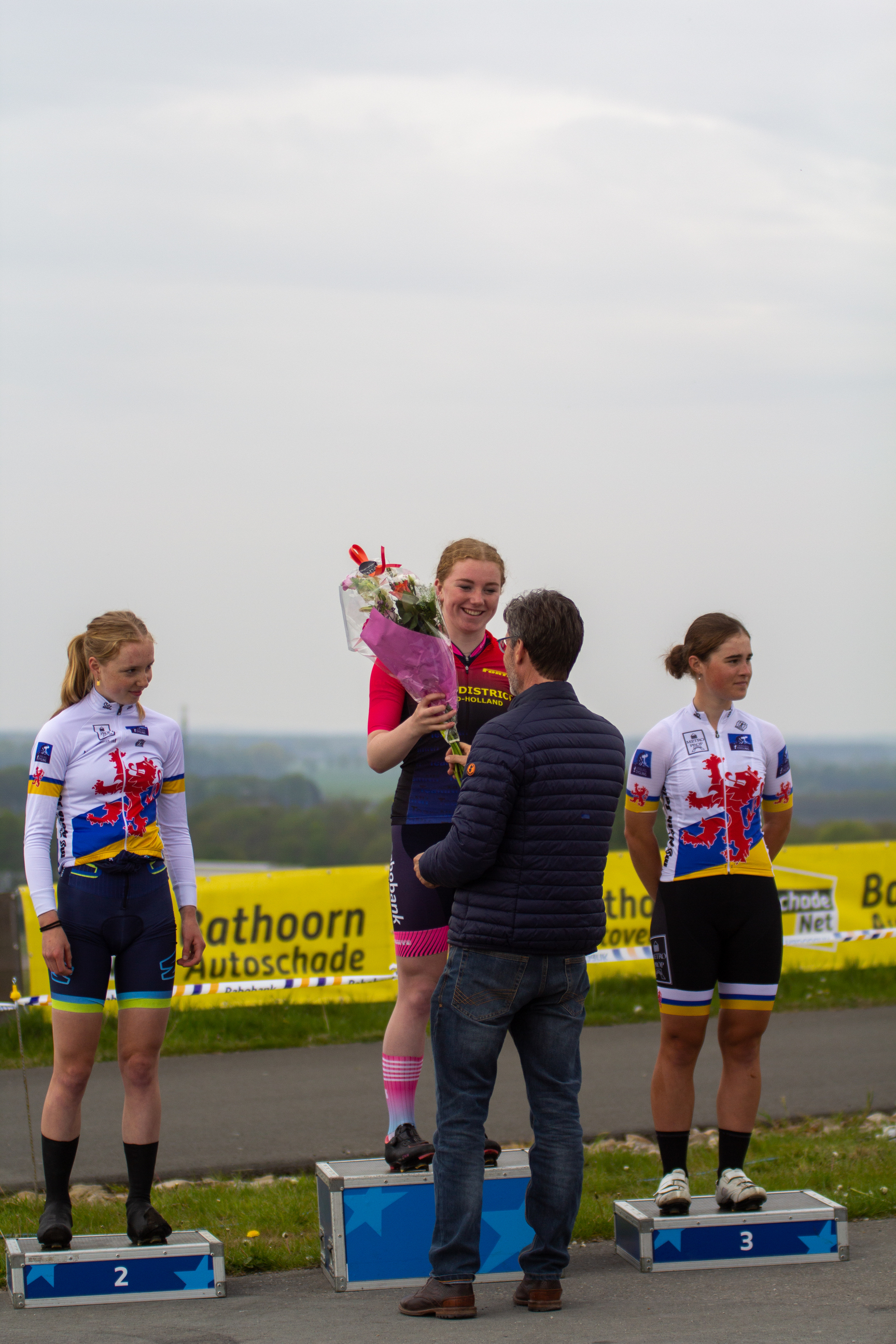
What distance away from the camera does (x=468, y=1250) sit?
392 cm

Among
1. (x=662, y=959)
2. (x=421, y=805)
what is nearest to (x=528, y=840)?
(x=421, y=805)

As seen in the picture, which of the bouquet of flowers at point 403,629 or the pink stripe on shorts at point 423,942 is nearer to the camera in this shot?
the bouquet of flowers at point 403,629

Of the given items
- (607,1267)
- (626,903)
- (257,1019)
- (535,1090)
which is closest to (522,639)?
(535,1090)

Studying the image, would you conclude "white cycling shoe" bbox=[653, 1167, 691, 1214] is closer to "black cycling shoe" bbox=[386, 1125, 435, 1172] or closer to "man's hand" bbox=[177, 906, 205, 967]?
"black cycling shoe" bbox=[386, 1125, 435, 1172]

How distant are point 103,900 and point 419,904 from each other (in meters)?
0.99

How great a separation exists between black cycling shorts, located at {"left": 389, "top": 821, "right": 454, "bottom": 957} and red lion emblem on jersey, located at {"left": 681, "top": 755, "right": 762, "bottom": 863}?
839 millimetres

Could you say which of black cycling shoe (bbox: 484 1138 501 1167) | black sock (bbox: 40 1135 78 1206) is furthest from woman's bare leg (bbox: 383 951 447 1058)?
black sock (bbox: 40 1135 78 1206)

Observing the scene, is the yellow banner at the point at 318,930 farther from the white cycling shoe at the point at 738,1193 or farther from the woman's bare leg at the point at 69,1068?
the white cycling shoe at the point at 738,1193

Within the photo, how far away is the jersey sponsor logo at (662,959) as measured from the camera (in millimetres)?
4648

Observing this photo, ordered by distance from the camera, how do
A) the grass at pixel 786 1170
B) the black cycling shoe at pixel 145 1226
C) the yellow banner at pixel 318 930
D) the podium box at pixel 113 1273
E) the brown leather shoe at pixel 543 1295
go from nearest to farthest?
the brown leather shoe at pixel 543 1295, the podium box at pixel 113 1273, the black cycling shoe at pixel 145 1226, the grass at pixel 786 1170, the yellow banner at pixel 318 930

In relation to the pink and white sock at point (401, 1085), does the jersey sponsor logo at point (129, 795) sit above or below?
above

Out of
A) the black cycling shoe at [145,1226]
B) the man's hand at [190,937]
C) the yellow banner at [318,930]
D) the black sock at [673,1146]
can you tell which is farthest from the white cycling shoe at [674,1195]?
the yellow banner at [318,930]

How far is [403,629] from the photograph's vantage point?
4.27 m

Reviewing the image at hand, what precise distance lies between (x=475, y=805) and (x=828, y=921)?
8.09m
